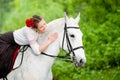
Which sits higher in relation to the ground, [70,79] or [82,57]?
[82,57]

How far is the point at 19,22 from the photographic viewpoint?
19.8 metres

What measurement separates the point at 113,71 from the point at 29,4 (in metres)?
11.2

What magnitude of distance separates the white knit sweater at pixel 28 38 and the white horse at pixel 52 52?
0.15 m

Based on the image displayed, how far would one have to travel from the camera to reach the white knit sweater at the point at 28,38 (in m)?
6.78

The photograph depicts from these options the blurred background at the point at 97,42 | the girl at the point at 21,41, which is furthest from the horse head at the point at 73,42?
the blurred background at the point at 97,42

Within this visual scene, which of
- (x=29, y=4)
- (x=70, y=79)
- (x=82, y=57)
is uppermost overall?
(x=29, y=4)

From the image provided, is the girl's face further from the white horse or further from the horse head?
the horse head

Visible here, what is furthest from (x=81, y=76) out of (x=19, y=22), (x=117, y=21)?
(x=19, y=22)

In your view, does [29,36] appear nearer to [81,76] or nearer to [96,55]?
[81,76]

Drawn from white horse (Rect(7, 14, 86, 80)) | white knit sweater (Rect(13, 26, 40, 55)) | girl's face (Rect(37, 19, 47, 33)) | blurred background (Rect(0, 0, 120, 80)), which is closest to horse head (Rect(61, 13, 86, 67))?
white horse (Rect(7, 14, 86, 80))

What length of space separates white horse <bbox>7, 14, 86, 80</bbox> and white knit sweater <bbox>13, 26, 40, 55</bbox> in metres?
0.15

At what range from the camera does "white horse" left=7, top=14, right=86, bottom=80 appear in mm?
6719

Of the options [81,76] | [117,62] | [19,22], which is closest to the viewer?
[81,76]

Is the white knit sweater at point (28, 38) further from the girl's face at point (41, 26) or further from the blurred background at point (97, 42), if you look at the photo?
the blurred background at point (97, 42)
